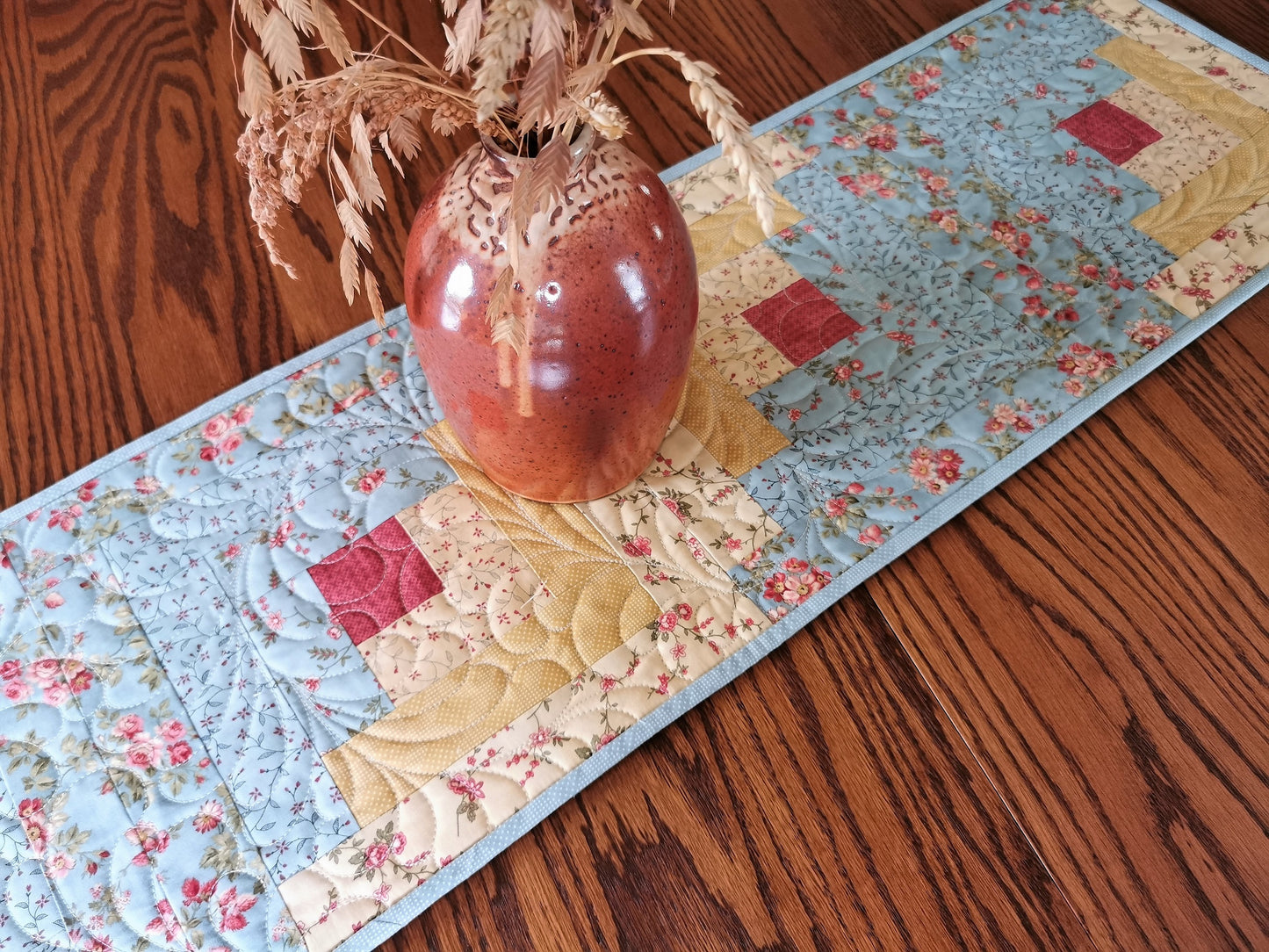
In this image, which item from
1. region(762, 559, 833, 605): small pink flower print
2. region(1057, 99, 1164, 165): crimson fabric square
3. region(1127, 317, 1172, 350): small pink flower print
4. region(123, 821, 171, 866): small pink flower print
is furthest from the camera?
region(1057, 99, 1164, 165): crimson fabric square

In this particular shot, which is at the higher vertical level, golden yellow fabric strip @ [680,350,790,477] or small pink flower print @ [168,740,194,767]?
golden yellow fabric strip @ [680,350,790,477]

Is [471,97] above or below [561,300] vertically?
above

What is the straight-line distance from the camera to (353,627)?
72cm

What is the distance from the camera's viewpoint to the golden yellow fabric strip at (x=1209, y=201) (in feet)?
3.08

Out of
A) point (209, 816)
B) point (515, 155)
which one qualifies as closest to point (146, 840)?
point (209, 816)

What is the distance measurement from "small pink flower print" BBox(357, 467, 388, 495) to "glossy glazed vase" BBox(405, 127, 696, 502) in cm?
14

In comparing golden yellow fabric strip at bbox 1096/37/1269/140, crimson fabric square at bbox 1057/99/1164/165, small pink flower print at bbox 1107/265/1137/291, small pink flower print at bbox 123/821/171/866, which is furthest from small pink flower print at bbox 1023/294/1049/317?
small pink flower print at bbox 123/821/171/866

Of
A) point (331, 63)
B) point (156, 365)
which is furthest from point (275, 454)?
point (331, 63)

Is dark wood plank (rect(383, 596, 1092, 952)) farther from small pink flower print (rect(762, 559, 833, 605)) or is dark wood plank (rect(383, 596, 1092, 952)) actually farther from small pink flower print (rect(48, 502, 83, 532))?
small pink flower print (rect(48, 502, 83, 532))

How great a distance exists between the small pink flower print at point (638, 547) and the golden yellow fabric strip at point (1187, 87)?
0.80 meters

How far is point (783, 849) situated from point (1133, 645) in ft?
1.04

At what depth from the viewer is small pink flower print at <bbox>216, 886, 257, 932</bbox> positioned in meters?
0.61

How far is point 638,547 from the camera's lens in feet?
2.50

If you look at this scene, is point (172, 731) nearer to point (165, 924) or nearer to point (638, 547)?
point (165, 924)
